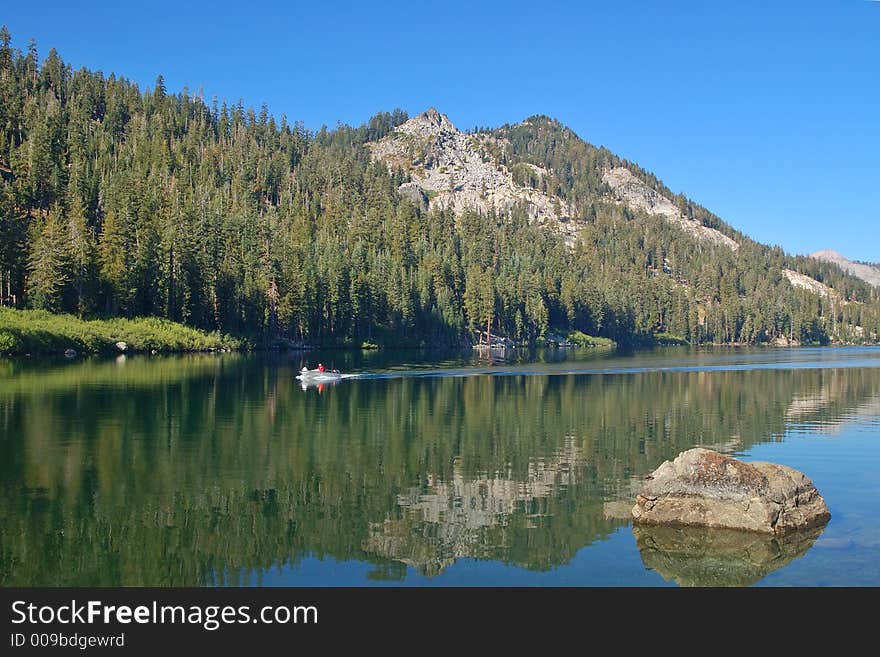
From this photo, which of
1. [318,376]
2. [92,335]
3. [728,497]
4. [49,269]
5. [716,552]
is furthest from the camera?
[49,269]

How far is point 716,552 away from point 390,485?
12388mm

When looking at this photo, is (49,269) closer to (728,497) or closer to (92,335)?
(92,335)

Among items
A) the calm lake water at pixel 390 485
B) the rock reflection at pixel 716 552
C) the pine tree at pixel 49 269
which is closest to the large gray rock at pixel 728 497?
the rock reflection at pixel 716 552

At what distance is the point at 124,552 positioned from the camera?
810 inches

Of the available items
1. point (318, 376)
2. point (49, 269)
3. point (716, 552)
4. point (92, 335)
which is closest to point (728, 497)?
point (716, 552)

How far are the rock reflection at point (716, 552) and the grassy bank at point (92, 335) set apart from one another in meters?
85.4

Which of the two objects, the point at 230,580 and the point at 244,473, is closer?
the point at 230,580

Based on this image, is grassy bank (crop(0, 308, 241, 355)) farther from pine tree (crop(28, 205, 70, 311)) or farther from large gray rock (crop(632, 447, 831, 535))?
large gray rock (crop(632, 447, 831, 535))

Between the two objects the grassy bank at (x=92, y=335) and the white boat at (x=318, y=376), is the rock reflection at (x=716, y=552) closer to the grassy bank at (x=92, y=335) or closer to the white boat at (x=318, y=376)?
the white boat at (x=318, y=376)

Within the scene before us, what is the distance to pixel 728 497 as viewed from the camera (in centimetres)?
2392

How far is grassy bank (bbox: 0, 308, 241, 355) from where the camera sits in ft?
303
